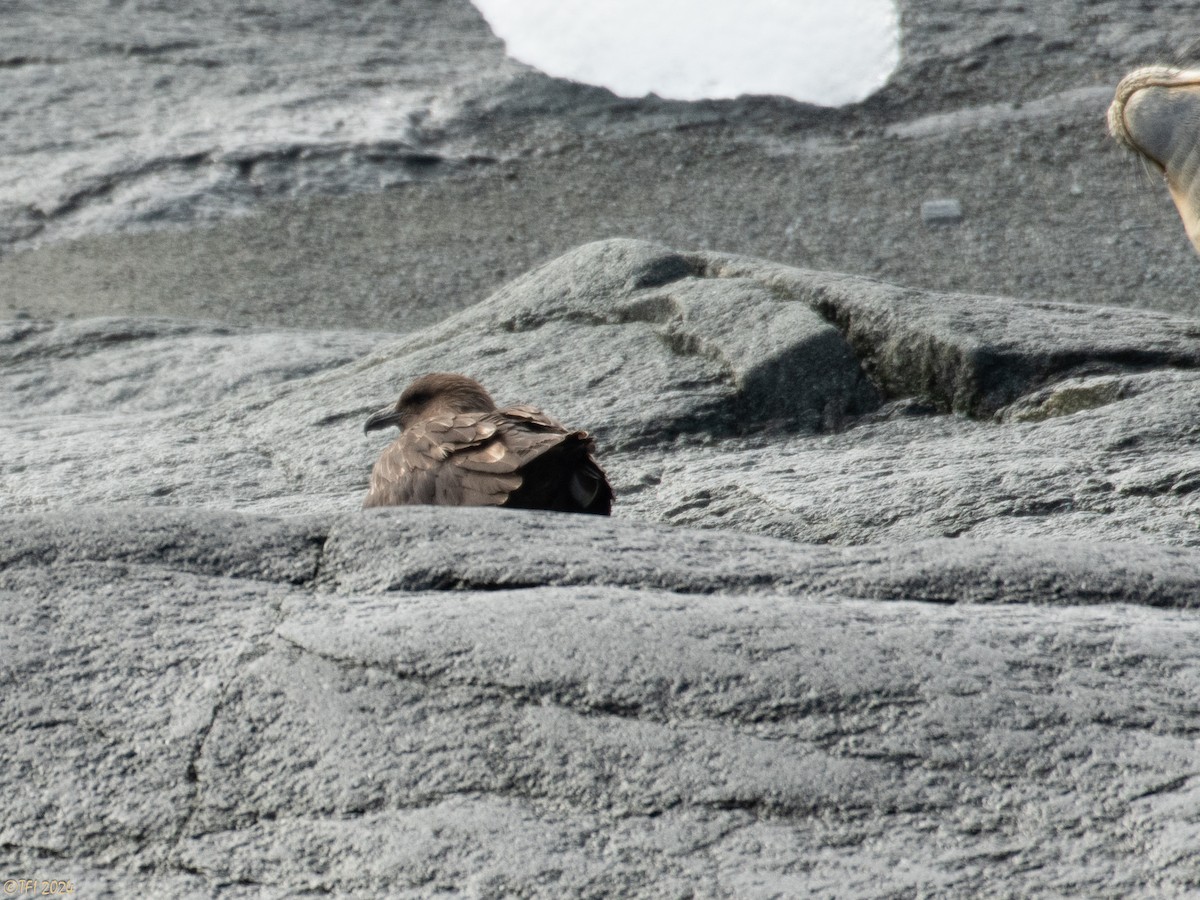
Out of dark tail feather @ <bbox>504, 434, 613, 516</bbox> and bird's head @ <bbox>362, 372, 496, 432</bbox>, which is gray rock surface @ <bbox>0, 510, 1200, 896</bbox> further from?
bird's head @ <bbox>362, 372, 496, 432</bbox>

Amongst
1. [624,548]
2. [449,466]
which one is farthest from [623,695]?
[449,466]

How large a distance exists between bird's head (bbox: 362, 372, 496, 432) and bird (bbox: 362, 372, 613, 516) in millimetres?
537

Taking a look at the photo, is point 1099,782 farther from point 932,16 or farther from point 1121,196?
point 932,16

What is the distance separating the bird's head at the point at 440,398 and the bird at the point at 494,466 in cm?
54

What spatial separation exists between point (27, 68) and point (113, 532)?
10128 millimetres

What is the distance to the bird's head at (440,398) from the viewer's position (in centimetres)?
501

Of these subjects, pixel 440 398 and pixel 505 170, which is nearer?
pixel 440 398

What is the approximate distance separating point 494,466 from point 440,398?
1.15 metres

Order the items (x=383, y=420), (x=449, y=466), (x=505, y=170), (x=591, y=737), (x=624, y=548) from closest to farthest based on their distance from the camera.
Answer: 1. (x=591, y=737)
2. (x=624, y=548)
3. (x=449, y=466)
4. (x=383, y=420)
5. (x=505, y=170)

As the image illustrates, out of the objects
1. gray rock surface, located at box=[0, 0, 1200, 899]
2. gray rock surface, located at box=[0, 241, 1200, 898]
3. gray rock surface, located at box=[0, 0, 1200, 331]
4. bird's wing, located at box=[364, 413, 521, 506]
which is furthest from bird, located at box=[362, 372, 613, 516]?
gray rock surface, located at box=[0, 0, 1200, 331]

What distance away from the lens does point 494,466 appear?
3959 mm

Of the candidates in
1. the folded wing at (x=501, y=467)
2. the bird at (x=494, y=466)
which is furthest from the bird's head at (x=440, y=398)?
the folded wing at (x=501, y=467)

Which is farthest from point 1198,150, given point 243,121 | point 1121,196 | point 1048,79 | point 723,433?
point 243,121

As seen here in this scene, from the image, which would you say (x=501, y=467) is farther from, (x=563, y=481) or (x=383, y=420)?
(x=383, y=420)
